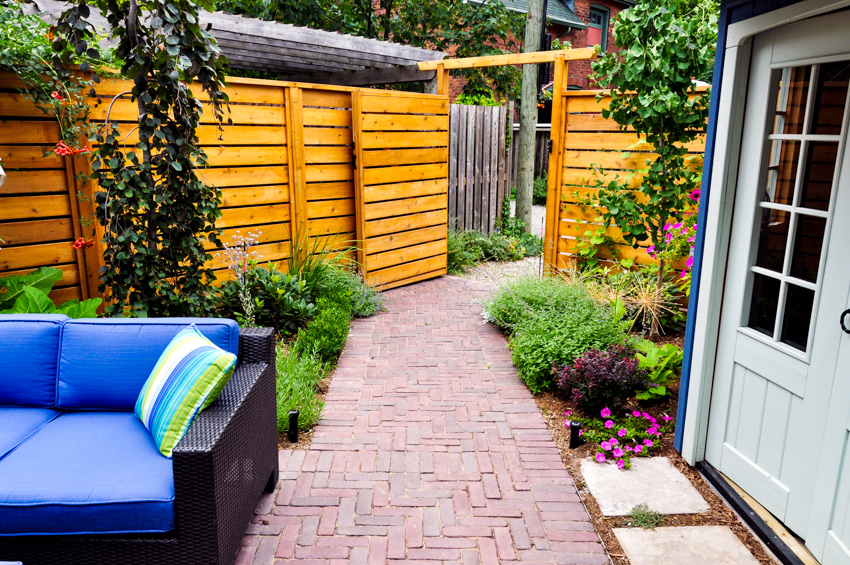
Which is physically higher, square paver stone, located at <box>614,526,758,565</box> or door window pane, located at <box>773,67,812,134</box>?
door window pane, located at <box>773,67,812,134</box>

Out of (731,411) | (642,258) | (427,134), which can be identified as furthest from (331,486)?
(427,134)

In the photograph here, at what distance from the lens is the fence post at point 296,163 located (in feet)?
19.2

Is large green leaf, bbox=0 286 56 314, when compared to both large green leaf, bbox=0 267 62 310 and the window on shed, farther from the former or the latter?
the window on shed

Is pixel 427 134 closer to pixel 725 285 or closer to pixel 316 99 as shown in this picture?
pixel 316 99

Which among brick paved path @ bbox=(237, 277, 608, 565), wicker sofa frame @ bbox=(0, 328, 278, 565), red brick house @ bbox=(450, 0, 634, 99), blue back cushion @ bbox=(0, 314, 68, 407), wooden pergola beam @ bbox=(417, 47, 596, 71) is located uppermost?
red brick house @ bbox=(450, 0, 634, 99)

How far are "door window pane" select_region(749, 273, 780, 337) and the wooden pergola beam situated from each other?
11.5ft

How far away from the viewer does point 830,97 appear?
2535mm

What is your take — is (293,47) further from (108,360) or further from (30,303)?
(108,360)

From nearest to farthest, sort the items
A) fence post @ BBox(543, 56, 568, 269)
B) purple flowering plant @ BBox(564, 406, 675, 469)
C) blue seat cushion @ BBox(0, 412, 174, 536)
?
blue seat cushion @ BBox(0, 412, 174, 536)
purple flowering plant @ BBox(564, 406, 675, 469)
fence post @ BBox(543, 56, 568, 269)

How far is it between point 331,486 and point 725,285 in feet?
7.69

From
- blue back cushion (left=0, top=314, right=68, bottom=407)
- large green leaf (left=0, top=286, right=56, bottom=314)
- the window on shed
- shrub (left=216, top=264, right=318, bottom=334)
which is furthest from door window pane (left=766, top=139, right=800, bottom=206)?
the window on shed

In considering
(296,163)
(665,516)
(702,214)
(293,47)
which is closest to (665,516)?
(665,516)

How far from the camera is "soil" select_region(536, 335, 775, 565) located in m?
2.73

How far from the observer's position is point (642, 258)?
5.95 m
